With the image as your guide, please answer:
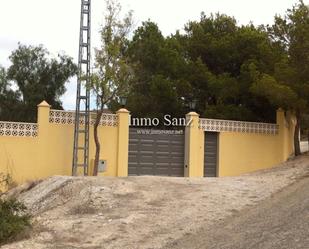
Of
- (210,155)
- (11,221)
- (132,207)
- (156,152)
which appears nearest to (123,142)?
(156,152)

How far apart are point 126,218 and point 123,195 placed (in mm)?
1719

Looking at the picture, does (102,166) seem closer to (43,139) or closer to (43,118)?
(43,139)

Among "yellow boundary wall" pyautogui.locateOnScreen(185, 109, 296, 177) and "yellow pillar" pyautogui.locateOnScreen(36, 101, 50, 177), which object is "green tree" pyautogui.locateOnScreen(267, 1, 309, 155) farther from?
"yellow pillar" pyautogui.locateOnScreen(36, 101, 50, 177)

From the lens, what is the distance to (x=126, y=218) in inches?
434

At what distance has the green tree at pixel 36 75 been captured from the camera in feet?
103

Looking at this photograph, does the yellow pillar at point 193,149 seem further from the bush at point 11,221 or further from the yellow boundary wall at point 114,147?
the bush at point 11,221

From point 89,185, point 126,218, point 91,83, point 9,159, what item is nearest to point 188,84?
point 91,83

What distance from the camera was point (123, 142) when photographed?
18.6 metres

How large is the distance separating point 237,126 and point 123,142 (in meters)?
4.71

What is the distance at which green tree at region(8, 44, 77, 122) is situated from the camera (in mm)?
31516

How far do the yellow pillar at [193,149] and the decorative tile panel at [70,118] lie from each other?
2676mm

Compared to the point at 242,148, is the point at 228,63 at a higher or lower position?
higher

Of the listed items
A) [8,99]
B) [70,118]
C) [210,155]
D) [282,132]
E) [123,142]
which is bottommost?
[210,155]

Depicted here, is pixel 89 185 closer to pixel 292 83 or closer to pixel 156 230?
pixel 156 230
